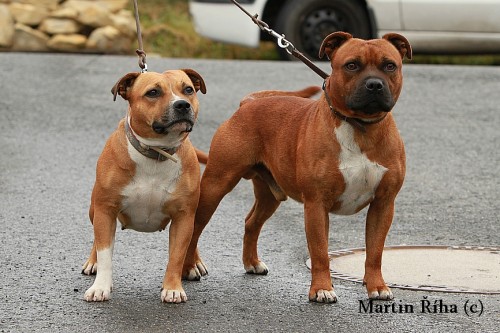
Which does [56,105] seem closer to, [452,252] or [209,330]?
[452,252]

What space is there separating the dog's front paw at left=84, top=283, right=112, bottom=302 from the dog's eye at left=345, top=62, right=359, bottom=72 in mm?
1734

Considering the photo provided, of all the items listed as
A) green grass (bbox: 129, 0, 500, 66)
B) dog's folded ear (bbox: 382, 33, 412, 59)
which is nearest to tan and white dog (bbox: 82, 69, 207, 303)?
dog's folded ear (bbox: 382, 33, 412, 59)

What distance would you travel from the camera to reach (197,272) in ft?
23.2

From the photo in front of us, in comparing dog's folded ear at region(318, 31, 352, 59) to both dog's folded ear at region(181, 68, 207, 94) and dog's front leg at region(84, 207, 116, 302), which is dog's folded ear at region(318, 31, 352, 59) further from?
dog's front leg at region(84, 207, 116, 302)

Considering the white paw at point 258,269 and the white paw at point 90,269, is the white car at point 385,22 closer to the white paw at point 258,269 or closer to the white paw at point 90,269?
the white paw at point 258,269

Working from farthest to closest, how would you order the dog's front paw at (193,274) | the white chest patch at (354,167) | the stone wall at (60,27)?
the stone wall at (60,27) < the dog's front paw at (193,274) < the white chest patch at (354,167)

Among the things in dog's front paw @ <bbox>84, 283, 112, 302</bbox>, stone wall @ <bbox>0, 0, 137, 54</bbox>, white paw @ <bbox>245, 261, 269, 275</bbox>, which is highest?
dog's front paw @ <bbox>84, 283, 112, 302</bbox>

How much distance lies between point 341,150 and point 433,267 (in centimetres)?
141

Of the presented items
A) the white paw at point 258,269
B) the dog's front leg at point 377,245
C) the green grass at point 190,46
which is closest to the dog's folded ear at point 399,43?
the dog's front leg at point 377,245

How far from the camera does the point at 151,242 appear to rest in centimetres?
812

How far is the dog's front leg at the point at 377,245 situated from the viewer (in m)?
6.53

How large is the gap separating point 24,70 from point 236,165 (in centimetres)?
884

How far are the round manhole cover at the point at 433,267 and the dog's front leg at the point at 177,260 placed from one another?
3.57 feet

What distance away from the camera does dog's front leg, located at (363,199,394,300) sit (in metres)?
6.53
